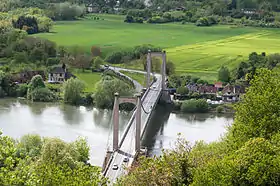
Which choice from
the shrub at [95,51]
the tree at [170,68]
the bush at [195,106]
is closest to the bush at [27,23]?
the shrub at [95,51]

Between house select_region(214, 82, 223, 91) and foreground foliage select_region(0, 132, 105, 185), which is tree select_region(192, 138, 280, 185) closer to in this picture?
foreground foliage select_region(0, 132, 105, 185)

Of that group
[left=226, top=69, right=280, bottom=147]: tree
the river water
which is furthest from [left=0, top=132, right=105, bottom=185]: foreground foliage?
[left=226, top=69, right=280, bottom=147]: tree

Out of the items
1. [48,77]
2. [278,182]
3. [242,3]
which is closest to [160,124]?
[48,77]

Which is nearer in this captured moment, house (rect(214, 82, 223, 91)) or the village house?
the village house

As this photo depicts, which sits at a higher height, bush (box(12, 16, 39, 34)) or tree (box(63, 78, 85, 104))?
bush (box(12, 16, 39, 34))

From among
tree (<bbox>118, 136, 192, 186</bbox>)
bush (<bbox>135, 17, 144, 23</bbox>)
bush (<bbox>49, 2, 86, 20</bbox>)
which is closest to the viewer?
tree (<bbox>118, 136, 192, 186</bbox>)

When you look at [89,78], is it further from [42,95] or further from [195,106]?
[195,106]

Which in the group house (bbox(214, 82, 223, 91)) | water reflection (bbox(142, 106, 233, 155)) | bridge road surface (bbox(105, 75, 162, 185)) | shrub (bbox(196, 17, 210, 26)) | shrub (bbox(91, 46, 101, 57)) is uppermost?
shrub (bbox(196, 17, 210, 26))

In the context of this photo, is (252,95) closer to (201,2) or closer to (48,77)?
(48,77)
